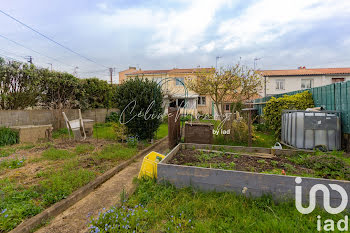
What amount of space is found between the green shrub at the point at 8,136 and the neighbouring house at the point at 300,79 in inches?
957

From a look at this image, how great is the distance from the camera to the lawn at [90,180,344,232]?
2.03 m

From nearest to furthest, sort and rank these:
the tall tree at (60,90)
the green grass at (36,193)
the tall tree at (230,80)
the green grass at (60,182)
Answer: the green grass at (36,193) → the green grass at (60,182) → the tall tree at (230,80) → the tall tree at (60,90)

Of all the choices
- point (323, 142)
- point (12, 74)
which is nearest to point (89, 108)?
point (12, 74)

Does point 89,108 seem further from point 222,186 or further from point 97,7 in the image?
point 222,186

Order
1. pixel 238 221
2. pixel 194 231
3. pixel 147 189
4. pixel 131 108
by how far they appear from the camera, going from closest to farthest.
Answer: pixel 194 231
pixel 238 221
pixel 147 189
pixel 131 108

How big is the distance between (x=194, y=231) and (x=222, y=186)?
968 millimetres

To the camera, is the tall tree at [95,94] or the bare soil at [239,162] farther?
the tall tree at [95,94]

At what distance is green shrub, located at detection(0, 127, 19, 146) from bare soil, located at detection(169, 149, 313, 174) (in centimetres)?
625

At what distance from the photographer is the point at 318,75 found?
2242 centimetres

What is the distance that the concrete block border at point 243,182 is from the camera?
2.41 meters

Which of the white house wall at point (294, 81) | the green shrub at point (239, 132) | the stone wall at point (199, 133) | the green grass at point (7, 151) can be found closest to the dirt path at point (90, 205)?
the stone wall at point (199, 133)

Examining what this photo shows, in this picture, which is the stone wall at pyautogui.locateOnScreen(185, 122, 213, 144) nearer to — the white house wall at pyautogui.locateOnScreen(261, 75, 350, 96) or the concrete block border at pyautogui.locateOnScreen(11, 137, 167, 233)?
the concrete block border at pyautogui.locateOnScreen(11, 137, 167, 233)

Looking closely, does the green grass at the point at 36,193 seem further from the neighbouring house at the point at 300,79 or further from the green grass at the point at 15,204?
the neighbouring house at the point at 300,79

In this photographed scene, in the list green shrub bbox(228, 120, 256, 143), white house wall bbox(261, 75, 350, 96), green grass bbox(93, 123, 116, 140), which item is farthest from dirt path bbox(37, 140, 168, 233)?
white house wall bbox(261, 75, 350, 96)
